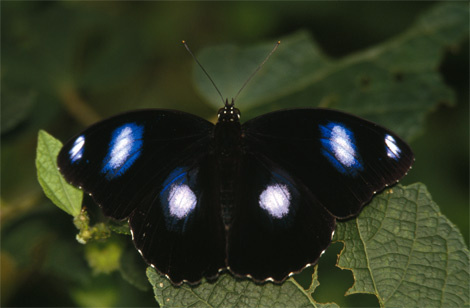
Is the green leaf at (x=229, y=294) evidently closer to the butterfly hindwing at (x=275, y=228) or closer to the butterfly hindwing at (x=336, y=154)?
the butterfly hindwing at (x=275, y=228)

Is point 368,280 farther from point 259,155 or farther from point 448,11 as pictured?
point 448,11

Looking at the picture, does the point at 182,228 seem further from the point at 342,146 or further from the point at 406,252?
the point at 406,252

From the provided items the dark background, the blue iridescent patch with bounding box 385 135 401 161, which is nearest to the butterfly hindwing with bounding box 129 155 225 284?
the blue iridescent patch with bounding box 385 135 401 161

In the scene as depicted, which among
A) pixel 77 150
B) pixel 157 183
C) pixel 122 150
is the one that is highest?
pixel 77 150

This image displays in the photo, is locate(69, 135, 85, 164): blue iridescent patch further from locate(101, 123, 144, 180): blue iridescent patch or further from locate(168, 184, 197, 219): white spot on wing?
locate(168, 184, 197, 219): white spot on wing

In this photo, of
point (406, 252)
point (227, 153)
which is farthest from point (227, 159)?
point (406, 252)

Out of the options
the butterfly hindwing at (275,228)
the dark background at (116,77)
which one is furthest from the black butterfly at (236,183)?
the dark background at (116,77)
